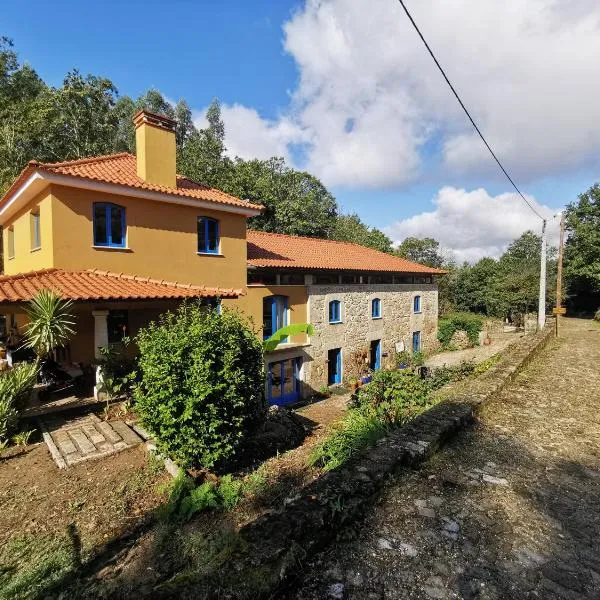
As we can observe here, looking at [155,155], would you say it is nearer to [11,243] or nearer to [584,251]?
[11,243]

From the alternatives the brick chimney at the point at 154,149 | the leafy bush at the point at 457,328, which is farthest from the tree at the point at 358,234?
the brick chimney at the point at 154,149

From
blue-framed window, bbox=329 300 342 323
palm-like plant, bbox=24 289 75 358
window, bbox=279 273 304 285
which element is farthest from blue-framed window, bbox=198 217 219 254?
blue-framed window, bbox=329 300 342 323

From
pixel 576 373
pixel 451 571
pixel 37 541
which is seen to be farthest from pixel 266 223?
pixel 451 571

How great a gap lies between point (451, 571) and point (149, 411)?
19.0ft

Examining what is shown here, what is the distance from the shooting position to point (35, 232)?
12180 mm

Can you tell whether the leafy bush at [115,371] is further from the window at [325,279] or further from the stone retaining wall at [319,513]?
the window at [325,279]

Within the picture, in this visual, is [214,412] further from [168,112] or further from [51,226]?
[168,112]

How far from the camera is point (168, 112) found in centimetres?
4550

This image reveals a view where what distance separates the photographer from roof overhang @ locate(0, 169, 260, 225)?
10.4 m

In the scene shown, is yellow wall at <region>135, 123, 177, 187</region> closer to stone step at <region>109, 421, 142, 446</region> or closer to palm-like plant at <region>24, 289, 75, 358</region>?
palm-like plant at <region>24, 289, 75, 358</region>

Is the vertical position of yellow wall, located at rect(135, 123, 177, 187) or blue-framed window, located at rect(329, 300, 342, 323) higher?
yellow wall, located at rect(135, 123, 177, 187)

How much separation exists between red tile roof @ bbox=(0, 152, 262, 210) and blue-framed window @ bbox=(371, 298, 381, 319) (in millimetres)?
10740

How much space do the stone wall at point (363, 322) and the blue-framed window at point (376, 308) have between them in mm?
225

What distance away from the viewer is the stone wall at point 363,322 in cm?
1891
